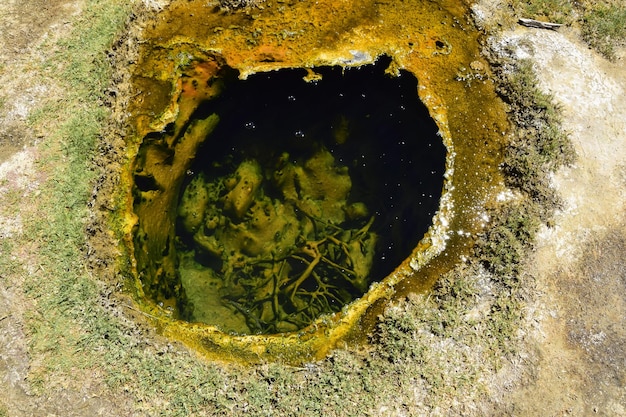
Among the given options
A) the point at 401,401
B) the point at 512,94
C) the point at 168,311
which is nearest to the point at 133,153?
the point at 168,311

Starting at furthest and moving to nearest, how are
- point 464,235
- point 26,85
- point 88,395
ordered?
point 26,85 → point 464,235 → point 88,395

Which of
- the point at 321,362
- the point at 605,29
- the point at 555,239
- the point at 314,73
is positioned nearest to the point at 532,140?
the point at 555,239

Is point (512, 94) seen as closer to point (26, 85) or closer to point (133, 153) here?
point (133, 153)

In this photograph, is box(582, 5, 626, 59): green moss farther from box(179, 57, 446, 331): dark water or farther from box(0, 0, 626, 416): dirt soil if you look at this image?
box(179, 57, 446, 331): dark water

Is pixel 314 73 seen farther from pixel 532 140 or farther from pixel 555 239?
pixel 555 239

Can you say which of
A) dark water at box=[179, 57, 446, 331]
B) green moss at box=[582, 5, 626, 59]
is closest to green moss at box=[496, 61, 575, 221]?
dark water at box=[179, 57, 446, 331]

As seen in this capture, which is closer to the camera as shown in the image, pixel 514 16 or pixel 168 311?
pixel 168 311
